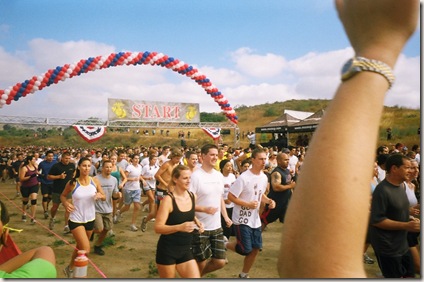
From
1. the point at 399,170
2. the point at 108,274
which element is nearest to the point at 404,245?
the point at 399,170

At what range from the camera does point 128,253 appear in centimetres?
597

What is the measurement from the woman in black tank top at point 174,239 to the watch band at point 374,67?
3099 millimetres

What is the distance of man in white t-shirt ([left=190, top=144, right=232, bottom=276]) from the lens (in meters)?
4.10

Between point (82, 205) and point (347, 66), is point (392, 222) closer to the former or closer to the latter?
point (347, 66)

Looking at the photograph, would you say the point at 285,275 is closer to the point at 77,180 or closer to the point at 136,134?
the point at 77,180

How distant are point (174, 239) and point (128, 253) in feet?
9.62

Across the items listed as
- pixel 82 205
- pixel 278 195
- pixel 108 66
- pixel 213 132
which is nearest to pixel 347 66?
pixel 82 205

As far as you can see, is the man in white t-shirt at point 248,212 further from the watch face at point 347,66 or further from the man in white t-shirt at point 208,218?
the watch face at point 347,66

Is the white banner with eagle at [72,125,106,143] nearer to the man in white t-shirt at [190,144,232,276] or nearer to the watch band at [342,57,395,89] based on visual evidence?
the man in white t-shirt at [190,144,232,276]

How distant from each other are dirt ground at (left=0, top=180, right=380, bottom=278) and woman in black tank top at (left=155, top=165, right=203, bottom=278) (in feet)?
3.62

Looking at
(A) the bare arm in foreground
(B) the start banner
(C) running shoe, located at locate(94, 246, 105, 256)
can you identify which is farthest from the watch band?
(B) the start banner

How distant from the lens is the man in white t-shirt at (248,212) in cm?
455

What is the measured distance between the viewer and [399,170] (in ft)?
11.0

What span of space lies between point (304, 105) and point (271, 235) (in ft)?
170
